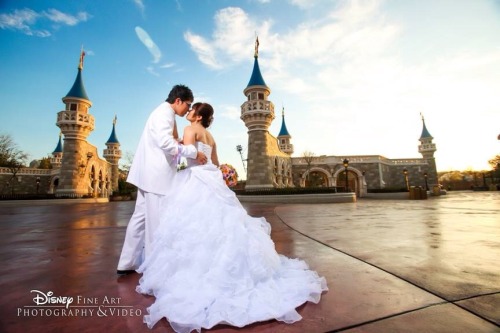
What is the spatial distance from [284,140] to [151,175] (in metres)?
33.3

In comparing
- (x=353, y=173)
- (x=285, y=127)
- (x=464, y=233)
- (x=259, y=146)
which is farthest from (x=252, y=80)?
(x=464, y=233)

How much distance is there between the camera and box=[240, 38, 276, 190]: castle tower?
1983cm

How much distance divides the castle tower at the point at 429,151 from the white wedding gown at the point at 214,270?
38.7 m

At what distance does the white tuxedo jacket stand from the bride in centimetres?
14

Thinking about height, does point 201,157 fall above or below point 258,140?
below

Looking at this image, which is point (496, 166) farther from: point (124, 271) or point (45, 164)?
point (45, 164)

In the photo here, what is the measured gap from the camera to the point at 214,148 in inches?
109

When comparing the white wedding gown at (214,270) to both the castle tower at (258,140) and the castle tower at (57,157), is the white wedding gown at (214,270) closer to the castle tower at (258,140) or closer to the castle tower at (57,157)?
the castle tower at (258,140)

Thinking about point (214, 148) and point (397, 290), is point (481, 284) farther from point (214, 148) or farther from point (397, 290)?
point (214, 148)

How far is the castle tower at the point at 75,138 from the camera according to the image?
22.3 m

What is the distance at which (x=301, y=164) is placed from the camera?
28750 mm

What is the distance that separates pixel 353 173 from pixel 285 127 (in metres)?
11.6

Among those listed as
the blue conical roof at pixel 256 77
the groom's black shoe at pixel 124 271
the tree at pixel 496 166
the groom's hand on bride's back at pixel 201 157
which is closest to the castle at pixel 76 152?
the blue conical roof at pixel 256 77

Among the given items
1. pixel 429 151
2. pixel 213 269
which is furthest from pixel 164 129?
pixel 429 151
